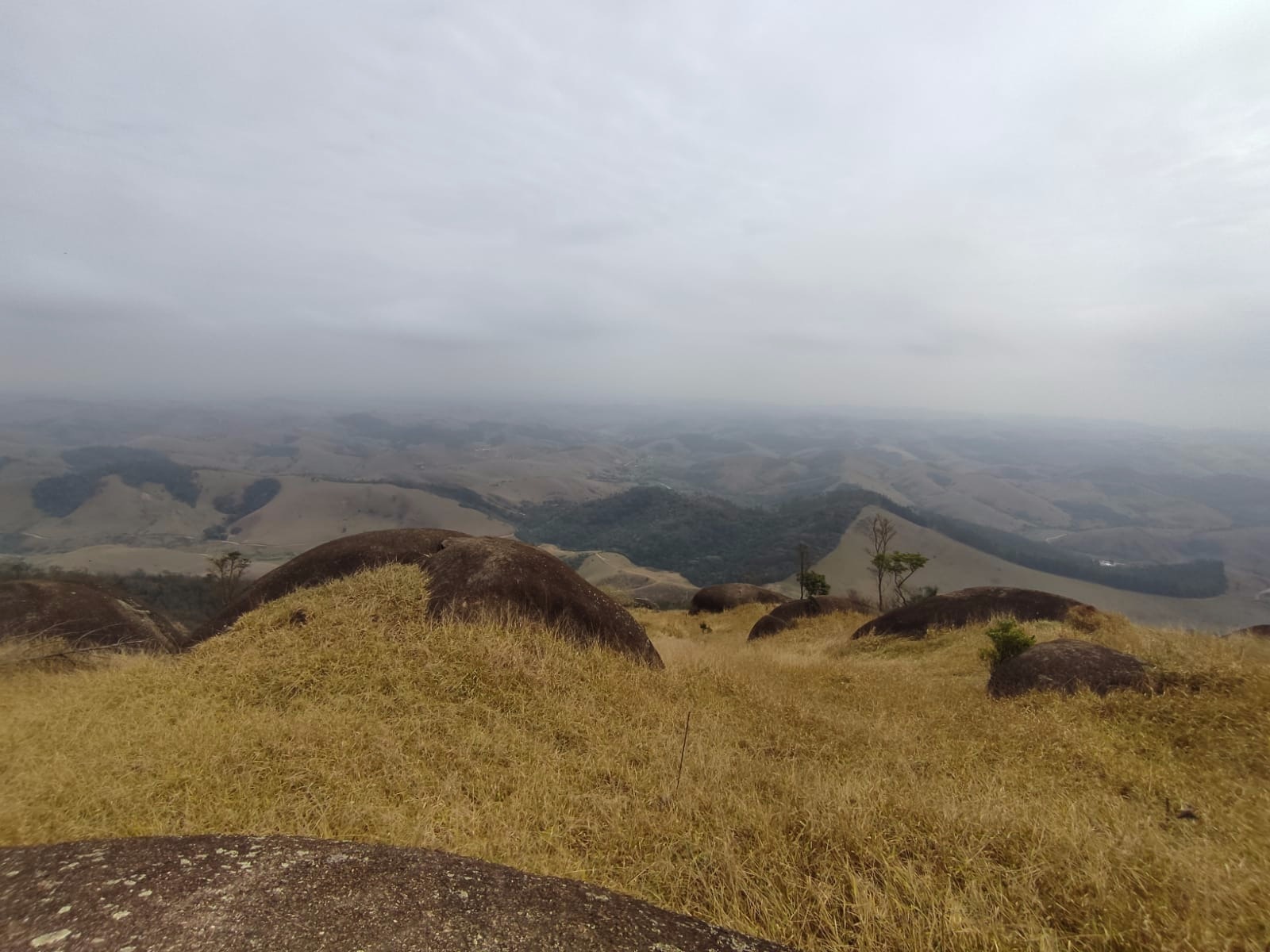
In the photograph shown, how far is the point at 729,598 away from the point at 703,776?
26007 mm

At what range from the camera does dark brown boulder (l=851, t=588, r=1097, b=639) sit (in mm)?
14414

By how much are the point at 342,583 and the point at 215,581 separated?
44.7 meters

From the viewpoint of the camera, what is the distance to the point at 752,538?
150250 mm

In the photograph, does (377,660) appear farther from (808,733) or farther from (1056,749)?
(1056,749)

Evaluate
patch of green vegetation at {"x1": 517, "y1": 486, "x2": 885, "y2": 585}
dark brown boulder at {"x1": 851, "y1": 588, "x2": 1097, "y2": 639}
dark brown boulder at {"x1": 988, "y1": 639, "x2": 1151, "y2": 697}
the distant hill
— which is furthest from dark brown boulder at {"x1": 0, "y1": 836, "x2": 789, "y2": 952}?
patch of green vegetation at {"x1": 517, "y1": 486, "x2": 885, "y2": 585}

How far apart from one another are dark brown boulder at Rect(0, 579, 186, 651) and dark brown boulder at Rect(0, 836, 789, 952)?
40.3ft

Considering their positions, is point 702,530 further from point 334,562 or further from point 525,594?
point 525,594

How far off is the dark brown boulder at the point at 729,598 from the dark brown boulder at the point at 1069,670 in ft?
68.6

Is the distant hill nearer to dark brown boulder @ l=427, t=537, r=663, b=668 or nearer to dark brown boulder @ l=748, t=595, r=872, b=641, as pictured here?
dark brown boulder @ l=748, t=595, r=872, b=641

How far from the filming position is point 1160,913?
9.62ft

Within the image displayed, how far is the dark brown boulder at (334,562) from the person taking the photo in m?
10.6

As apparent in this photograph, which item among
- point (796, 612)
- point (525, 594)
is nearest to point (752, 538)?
point (796, 612)

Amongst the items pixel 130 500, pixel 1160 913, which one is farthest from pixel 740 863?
pixel 130 500

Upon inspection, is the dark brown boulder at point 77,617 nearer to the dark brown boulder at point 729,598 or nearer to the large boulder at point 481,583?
the large boulder at point 481,583
